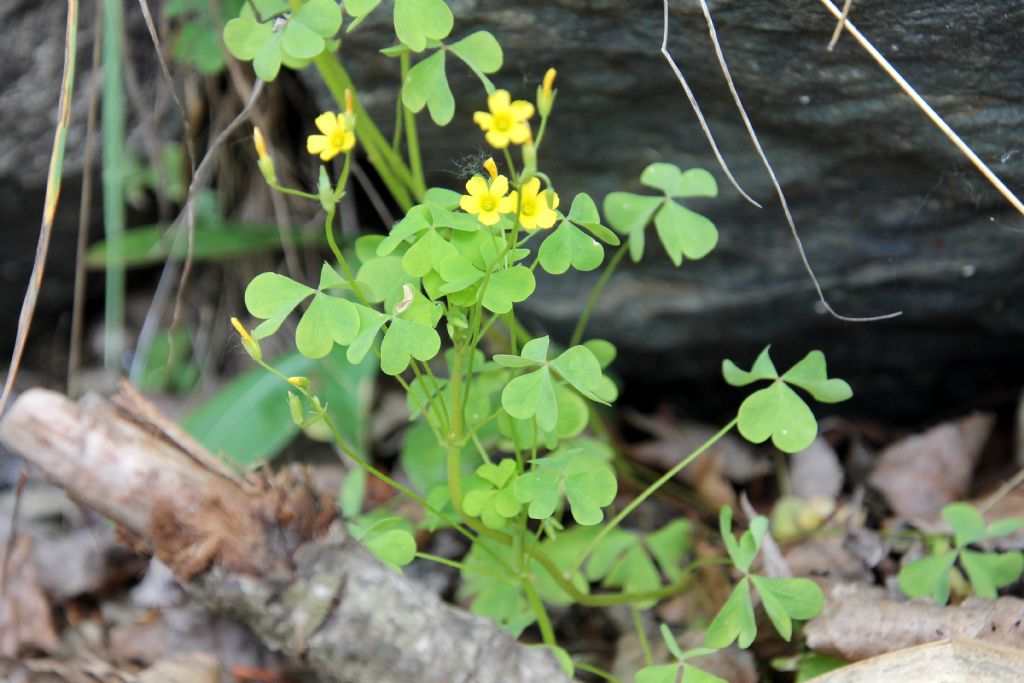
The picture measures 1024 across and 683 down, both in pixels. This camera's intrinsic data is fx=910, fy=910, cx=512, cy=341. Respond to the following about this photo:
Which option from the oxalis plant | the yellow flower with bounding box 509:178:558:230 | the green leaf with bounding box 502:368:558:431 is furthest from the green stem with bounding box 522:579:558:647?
the yellow flower with bounding box 509:178:558:230

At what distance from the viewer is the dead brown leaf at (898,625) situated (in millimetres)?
1276

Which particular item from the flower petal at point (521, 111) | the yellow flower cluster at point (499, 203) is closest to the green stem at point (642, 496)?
the yellow flower cluster at point (499, 203)

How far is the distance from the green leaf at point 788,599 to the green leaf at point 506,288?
0.54m

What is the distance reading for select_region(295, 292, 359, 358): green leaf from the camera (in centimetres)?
114

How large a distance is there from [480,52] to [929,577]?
3.37 ft

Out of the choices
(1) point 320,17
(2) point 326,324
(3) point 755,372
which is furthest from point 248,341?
(3) point 755,372

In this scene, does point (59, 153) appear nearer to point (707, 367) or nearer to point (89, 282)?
point (89, 282)

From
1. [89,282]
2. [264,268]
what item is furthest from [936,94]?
[89,282]

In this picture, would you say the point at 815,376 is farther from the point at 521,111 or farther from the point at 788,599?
the point at 521,111

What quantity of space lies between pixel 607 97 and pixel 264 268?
1068 millimetres

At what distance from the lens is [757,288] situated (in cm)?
177

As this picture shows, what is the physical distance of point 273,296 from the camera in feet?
3.86

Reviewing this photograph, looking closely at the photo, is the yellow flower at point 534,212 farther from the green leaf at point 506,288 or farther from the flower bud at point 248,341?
the flower bud at point 248,341

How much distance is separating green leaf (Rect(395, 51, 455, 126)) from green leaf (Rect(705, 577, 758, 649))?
77 centimetres
